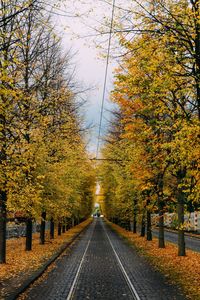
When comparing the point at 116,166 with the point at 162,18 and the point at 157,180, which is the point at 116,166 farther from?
the point at 162,18

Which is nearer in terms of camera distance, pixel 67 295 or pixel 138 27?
pixel 67 295

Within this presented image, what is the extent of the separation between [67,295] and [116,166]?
27451mm

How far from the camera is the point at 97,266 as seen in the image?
16.5 meters

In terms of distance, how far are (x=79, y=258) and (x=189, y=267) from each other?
588cm

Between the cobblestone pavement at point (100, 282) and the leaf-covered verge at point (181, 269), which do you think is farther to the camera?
the leaf-covered verge at point (181, 269)

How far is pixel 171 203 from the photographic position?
23844 millimetres

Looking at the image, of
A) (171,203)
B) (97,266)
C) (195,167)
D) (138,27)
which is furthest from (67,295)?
(171,203)

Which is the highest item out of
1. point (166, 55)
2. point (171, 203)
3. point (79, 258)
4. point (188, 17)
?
point (188, 17)

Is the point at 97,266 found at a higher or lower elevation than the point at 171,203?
lower

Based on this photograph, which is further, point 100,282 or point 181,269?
point 181,269

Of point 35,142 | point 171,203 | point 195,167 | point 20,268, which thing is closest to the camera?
point 195,167

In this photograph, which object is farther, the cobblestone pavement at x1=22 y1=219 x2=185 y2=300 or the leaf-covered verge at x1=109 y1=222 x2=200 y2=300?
the leaf-covered verge at x1=109 y1=222 x2=200 y2=300

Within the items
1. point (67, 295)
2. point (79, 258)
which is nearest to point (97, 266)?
point (79, 258)

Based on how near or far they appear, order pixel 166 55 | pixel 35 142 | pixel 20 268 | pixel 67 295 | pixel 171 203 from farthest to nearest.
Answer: pixel 171 203 → pixel 35 142 → pixel 20 268 → pixel 166 55 → pixel 67 295
